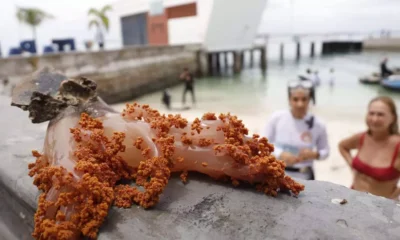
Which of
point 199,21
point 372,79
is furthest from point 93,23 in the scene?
point 372,79

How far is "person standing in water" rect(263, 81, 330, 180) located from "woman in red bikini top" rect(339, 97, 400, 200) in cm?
40

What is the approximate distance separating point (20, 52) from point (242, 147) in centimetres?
1731

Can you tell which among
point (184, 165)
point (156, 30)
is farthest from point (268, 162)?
point (156, 30)

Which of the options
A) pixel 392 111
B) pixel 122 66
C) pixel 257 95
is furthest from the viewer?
pixel 257 95

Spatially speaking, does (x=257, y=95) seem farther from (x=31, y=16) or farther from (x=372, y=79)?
(x=31, y=16)

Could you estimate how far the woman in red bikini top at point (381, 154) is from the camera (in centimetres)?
278

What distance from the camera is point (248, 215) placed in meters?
1.34

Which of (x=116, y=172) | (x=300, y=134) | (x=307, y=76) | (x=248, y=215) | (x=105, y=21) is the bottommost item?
(x=307, y=76)

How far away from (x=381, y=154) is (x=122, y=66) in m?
16.2

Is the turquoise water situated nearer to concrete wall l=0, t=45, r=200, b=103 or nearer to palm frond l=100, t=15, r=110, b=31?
concrete wall l=0, t=45, r=200, b=103

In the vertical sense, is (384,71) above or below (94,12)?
below

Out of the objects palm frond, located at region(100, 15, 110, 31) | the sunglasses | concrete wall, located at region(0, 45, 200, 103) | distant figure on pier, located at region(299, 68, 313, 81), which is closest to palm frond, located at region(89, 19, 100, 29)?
palm frond, located at region(100, 15, 110, 31)

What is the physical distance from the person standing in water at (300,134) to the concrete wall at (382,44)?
187ft

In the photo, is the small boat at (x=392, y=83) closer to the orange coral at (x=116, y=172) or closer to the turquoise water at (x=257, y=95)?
the turquoise water at (x=257, y=95)
